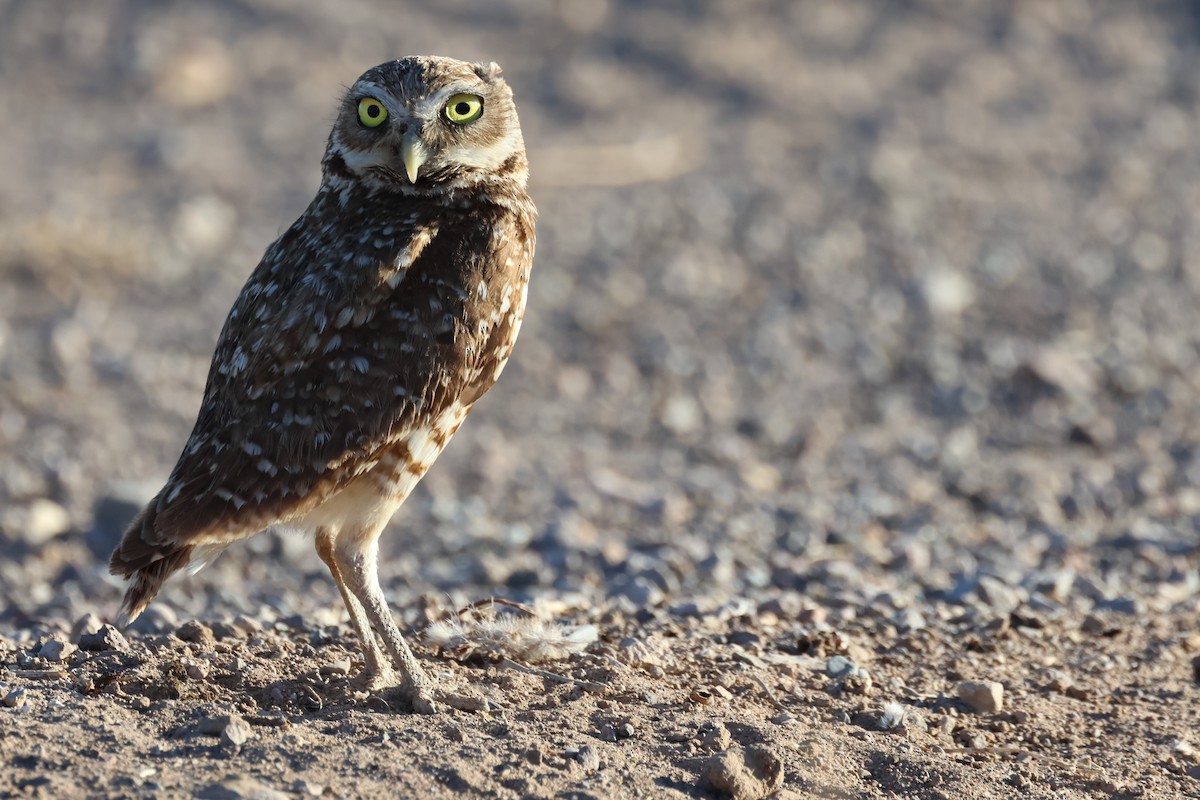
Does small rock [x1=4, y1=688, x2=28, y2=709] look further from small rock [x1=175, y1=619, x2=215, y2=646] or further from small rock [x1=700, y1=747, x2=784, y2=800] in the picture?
small rock [x1=700, y1=747, x2=784, y2=800]

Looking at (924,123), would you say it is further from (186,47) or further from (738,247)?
(186,47)

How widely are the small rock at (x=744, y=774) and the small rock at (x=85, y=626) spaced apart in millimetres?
→ 2683

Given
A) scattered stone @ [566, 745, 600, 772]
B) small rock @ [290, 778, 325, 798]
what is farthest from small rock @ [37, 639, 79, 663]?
scattered stone @ [566, 745, 600, 772]

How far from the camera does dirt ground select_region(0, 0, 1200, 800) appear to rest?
16.8ft

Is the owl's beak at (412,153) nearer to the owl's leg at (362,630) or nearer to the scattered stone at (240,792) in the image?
the owl's leg at (362,630)

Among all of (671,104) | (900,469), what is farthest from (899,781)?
(671,104)

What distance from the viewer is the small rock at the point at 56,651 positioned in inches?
213

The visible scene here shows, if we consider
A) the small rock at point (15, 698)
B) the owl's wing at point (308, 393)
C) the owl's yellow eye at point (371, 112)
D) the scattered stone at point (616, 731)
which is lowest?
the scattered stone at point (616, 731)

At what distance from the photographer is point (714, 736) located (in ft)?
16.3

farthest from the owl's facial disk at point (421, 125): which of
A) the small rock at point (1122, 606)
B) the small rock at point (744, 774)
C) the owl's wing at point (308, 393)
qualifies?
the small rock at point (1122, 606)

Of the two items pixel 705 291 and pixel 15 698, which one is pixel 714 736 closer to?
pixel 15 698

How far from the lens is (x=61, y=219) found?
13.2 metres

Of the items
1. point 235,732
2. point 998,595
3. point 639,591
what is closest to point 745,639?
point 639,591

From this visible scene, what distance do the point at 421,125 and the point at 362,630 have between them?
185cm
